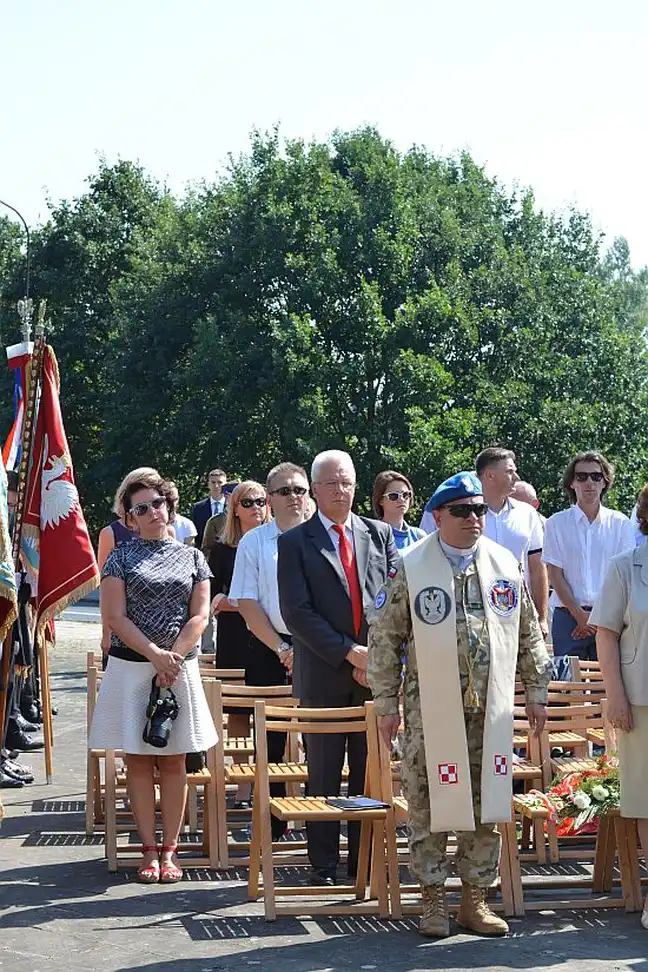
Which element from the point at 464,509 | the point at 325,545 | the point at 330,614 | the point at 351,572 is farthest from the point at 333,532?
the point at 464,509

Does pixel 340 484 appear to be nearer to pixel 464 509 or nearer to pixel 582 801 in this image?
pixel 464 509

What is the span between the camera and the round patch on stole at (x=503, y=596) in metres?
6.62

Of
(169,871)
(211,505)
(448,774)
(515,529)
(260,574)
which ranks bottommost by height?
(169,871)

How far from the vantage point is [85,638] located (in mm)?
24875

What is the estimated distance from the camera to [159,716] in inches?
302

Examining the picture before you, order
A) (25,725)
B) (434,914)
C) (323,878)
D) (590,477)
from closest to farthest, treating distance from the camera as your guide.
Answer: (434,914), (323,878), (590,477), (25,725)

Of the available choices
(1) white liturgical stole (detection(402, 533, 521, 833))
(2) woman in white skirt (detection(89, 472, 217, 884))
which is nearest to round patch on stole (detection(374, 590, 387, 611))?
(1) white liturgical stole (detection(402, 533, 521, 833))

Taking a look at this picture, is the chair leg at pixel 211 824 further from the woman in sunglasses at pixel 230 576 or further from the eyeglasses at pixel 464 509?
the eyeglasses at pixel 464 509

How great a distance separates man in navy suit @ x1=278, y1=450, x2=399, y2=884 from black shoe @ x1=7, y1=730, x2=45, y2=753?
475cm

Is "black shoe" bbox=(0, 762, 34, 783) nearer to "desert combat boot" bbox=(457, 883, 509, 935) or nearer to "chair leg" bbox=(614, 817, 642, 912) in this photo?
"desert combat boot" bbox=(457, 883, 509, 935)

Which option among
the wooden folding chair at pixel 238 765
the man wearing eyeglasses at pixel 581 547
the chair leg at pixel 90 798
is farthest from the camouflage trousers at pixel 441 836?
the man wearing eyeglasses at pixel 581 547

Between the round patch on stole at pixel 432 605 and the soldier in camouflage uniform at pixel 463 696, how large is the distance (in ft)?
0.21

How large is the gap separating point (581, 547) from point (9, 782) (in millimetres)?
4428

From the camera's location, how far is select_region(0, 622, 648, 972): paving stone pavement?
5965mm
